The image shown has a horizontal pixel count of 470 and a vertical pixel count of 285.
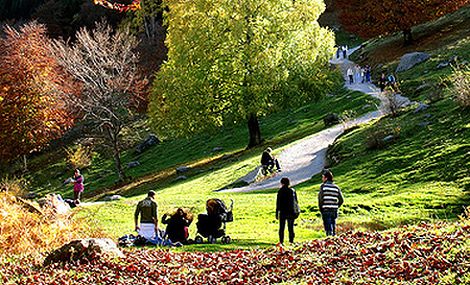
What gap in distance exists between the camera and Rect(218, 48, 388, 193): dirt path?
2586 centimetres

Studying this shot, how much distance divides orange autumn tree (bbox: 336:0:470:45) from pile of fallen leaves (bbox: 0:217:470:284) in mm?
39750

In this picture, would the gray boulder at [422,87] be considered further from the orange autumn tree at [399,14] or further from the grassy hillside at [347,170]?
the orange autumn tree at [399,14]

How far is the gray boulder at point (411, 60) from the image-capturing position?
40650mm

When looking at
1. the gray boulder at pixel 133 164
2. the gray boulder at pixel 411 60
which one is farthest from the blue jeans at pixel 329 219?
the gray boulder at pixel 411 60

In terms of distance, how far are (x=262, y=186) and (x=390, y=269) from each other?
1765 centimetres

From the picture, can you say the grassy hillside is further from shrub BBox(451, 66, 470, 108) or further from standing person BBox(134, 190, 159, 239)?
standing person BBox(134, 190, 159, 239)

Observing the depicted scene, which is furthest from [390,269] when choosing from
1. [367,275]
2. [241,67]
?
[241,67]

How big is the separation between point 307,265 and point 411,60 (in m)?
35.6

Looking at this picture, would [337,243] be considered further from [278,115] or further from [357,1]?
[357,1]

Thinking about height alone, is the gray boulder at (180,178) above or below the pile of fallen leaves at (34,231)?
below

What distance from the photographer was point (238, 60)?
30609mm

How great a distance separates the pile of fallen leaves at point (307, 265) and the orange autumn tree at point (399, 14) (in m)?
39.8

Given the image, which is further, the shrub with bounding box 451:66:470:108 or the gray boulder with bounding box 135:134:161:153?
the gray boulder with bounding box 135:134:161:153

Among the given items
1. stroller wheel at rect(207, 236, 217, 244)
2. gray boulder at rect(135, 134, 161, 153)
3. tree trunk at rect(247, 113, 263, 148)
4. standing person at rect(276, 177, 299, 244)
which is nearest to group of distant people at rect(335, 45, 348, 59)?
gray boulder at rect(135, 134, 161, 153)
